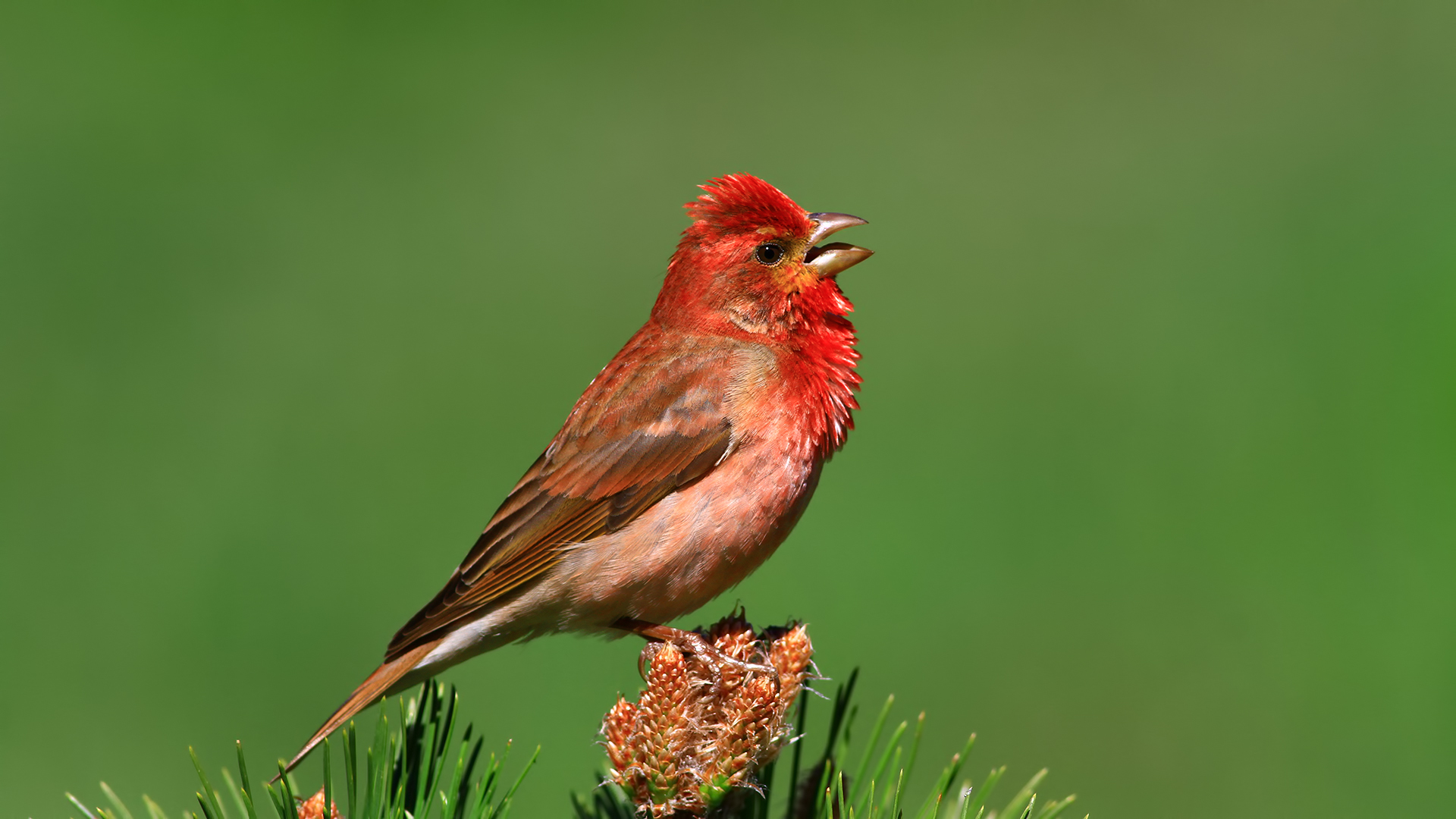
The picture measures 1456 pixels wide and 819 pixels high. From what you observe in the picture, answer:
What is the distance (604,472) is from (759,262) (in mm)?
837

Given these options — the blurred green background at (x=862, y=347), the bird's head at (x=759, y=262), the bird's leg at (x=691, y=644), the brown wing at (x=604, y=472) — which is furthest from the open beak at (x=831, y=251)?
the blurred green background at (x=862, y=347)

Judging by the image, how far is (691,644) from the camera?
2.99m

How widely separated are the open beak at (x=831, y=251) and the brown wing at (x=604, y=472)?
1.58 ft

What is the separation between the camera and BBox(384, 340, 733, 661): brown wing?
399cm

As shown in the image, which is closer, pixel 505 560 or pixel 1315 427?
pixel 505 560

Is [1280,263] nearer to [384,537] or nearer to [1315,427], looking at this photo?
[1315,427]

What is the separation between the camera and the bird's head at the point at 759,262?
14.2 ft

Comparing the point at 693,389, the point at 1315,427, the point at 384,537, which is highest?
the point at 693,389

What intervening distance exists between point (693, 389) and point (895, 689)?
2.62 m

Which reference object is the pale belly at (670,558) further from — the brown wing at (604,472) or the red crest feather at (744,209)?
the red crest feather at (744,209)

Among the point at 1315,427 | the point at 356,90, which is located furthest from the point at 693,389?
the point at 356,90

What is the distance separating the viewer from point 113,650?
619 cm

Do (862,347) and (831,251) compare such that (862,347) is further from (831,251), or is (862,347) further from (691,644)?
(691,644)

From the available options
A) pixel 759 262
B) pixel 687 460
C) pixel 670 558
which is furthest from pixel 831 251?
pixel 670 558
